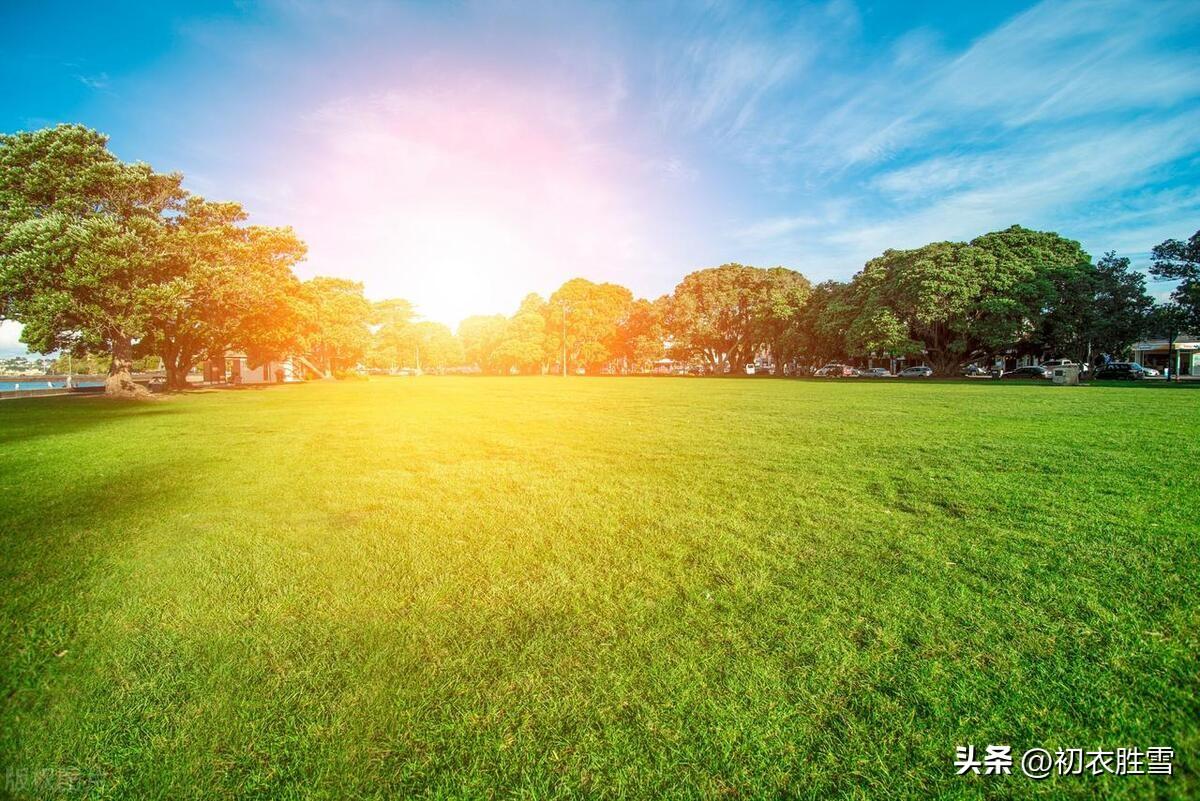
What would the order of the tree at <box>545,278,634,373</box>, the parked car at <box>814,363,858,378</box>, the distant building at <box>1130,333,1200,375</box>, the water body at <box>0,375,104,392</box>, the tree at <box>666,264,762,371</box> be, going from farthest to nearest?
1. the tree at <box>545,278,634,373</box>
2. the parked car at <box>814,363,858,378</box>
3. the tree at <box>666,264,762,371</box>
4. the distant building at <box>1130,333,1200,375</box>
5. the water body at <box>0,375,104,392</box>

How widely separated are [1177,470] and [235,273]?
3144 cm

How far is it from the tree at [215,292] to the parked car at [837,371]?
52.8 metres

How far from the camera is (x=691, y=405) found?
17.7 meters

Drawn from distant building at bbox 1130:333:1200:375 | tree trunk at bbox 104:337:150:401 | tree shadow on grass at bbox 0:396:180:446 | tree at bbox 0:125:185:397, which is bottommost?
tree shadow on grass at bbox 0:396:180:446

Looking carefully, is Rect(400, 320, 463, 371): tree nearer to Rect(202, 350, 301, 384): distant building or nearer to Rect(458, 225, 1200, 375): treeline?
Rect(202, 350, 301, 384): distant building

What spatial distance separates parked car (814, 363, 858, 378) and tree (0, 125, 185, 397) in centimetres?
5782

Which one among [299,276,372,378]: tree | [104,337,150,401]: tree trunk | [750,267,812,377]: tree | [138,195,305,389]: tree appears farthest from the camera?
[750,267,812,377]: tree

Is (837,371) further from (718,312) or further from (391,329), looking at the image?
(391,329)

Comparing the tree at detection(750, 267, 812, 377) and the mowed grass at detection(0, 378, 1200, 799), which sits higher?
the tree at detection(750, 267, 812, 377)

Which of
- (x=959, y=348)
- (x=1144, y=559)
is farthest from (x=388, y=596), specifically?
(x=959, y=348)

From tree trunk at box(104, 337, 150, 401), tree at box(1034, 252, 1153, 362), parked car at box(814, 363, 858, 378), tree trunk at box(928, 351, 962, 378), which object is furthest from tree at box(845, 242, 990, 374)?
tree trunk at box(104, 337, 150, 401)

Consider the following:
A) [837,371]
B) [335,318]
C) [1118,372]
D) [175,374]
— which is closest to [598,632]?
[175,374]

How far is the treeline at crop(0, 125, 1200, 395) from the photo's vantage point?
19562 millimetres

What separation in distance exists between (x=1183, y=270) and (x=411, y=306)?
7661cm
